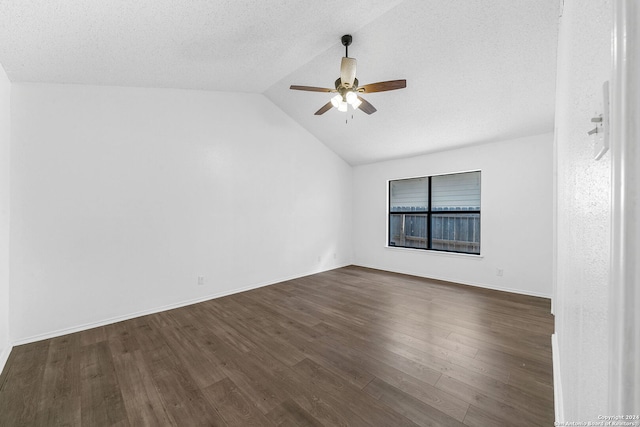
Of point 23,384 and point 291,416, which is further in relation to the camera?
point 23,384

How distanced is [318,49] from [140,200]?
282 cm

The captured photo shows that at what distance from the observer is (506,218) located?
12.8 feet

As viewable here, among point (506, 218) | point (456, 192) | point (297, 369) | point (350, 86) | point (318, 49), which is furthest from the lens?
point (456, 192)

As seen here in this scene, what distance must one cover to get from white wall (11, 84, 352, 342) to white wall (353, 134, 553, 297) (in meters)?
2.57

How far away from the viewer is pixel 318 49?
9.35 ft

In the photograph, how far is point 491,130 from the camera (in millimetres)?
3709

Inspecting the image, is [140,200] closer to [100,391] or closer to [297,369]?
[100,391]

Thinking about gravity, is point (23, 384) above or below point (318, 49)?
below

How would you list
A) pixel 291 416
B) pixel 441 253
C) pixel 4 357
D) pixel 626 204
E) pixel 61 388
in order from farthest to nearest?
pixel 441 253 → pixel 4 357 → pixel 61 388 → pixel 291 416 → pixel 626 204

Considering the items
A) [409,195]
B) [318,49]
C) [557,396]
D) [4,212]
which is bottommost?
[557,396]

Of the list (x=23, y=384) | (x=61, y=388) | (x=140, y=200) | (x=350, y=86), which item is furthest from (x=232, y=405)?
(x=350, y=86)

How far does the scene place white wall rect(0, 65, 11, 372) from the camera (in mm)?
2221

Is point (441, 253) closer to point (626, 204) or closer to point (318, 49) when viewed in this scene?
point (318, 49)

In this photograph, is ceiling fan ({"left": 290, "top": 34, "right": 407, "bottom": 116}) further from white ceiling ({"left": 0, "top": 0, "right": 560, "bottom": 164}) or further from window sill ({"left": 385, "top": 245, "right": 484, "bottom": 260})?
window sill ({"left": 385, "top": 245, "right": 484, "bottom": 260})
